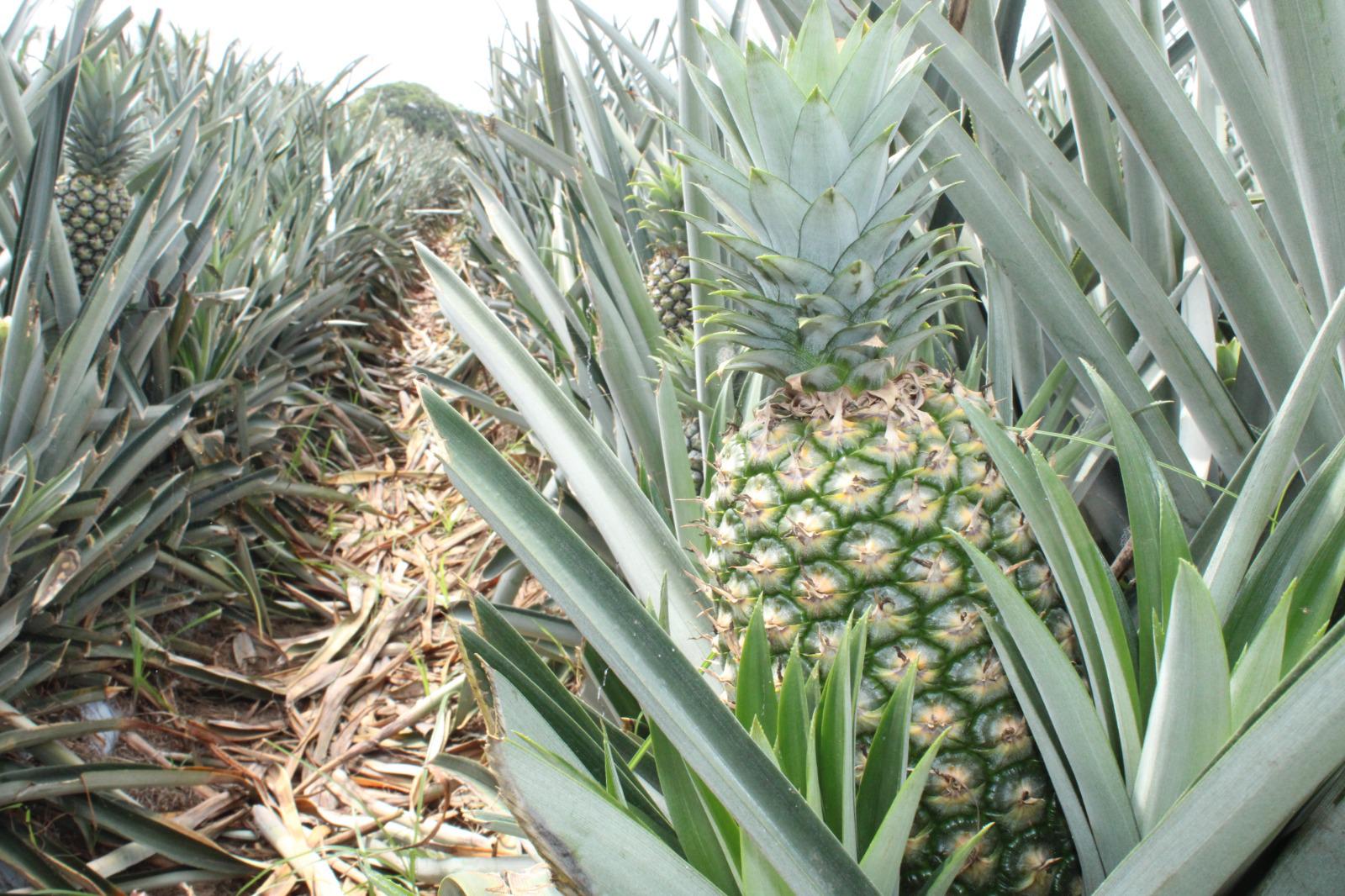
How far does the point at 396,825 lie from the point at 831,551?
0.86 meters

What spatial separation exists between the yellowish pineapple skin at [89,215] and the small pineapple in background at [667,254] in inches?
46.1

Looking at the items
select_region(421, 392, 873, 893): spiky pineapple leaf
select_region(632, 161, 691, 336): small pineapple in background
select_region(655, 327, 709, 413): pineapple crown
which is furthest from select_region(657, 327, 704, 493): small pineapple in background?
select_region(421, 392, 873, 893): spiky pineapple leaf

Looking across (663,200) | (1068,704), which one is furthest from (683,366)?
(1068,704)

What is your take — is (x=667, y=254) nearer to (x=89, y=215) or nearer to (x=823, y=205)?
(x=823, y=205)

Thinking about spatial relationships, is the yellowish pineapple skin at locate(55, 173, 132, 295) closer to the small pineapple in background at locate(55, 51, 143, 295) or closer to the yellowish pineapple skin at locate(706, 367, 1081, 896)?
the small pineapple in background at locate(55, 51, 143, 295)

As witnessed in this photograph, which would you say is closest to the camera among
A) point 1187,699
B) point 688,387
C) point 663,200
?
point 1187,699

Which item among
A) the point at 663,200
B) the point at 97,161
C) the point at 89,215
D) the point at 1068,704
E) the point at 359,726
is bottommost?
the point at 359,726

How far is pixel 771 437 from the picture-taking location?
0.55 metres

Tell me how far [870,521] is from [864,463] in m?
0.04

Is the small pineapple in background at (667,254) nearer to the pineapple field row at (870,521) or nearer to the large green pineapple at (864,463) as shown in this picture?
the pineapple field row at (870,521)

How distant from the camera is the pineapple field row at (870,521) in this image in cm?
36

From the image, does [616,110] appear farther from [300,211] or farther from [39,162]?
[39,162]

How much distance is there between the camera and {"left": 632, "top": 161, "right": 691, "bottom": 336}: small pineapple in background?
1.31 m

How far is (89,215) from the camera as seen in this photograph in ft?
5.70
